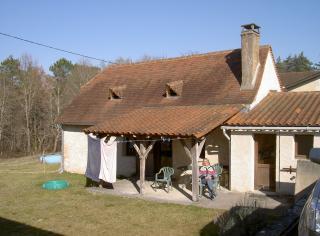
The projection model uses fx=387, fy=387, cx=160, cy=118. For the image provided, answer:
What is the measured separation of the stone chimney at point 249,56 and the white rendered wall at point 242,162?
2.93 meters

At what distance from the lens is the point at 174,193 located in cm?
1473

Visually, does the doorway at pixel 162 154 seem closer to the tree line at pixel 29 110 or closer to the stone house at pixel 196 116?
the stone house at pixel 196 116

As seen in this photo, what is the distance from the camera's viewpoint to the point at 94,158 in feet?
52.3

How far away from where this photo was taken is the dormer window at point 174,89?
1872 centimetres

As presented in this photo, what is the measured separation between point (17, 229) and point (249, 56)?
37.3 feet

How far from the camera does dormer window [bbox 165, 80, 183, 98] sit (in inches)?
737

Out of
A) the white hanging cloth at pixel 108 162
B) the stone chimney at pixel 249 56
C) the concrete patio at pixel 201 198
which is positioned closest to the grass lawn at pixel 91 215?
the concrete patio at pixel 201 198

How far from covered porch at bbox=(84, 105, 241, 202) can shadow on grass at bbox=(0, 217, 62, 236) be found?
186 inches

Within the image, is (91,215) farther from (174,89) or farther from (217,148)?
(174,89)

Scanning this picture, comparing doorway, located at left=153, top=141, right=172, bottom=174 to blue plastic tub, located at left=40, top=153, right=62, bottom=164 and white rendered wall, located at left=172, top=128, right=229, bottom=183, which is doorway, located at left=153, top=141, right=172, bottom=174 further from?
blue plastic tub, located at left=40, top=153, right=62, bottom=164

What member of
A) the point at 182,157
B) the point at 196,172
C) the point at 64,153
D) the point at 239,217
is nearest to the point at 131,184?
the point at 182,157

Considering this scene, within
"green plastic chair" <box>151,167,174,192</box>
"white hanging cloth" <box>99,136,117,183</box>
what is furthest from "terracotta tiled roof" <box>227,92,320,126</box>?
"white hanging cloth" <box>99,136,117,183</box>

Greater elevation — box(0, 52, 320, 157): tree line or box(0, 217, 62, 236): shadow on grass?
box(0, 52, 320, 157): tree line

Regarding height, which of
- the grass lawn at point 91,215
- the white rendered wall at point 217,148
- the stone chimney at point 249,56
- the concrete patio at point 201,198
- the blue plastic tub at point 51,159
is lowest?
the grass lawn at point 91,215
